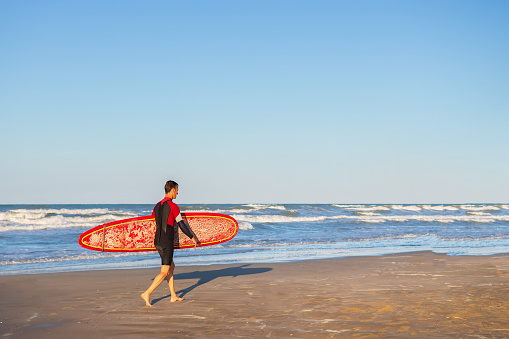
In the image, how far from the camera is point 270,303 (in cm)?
641

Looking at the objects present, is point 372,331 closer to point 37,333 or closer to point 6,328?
point 37,333

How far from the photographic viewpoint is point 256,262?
448 inches

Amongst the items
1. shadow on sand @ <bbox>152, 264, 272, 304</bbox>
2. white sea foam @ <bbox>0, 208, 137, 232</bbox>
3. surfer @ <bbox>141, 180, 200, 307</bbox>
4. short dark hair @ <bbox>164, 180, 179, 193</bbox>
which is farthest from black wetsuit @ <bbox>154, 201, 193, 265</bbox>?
white sea foam @ <bbox>0, 208, 137, 232</bbox>

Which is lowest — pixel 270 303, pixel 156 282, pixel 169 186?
pixel 270 303

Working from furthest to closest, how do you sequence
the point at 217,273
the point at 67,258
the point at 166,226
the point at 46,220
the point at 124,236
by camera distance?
the point at 46,220 → the point at 67,258 → the point at 217,273 → the point at 124,236 → the point at 166,226

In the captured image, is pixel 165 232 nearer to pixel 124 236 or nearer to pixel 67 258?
pixel 124 236

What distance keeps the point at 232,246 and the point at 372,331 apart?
35.0ft

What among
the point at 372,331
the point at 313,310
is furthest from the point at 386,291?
the point at 372,331

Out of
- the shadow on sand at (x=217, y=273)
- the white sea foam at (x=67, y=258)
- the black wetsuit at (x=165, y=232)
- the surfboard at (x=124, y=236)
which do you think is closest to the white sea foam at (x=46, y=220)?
the white sea foam at (x=67, y=258)

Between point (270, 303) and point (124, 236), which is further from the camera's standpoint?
point (124, 236)

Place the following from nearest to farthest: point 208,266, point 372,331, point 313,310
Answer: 1. point 372,331
2. point 313,310
3. point 208,266

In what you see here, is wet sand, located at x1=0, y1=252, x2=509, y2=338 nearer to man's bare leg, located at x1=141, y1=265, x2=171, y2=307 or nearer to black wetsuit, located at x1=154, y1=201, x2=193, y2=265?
man's bare leg, located at x1=141, y1=265, x2=171, y2=307

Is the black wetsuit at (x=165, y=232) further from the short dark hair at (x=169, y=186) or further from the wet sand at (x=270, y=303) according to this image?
the wet sand at (x=270, y=303)

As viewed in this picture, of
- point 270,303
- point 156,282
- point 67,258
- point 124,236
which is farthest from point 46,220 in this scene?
point 270,303
